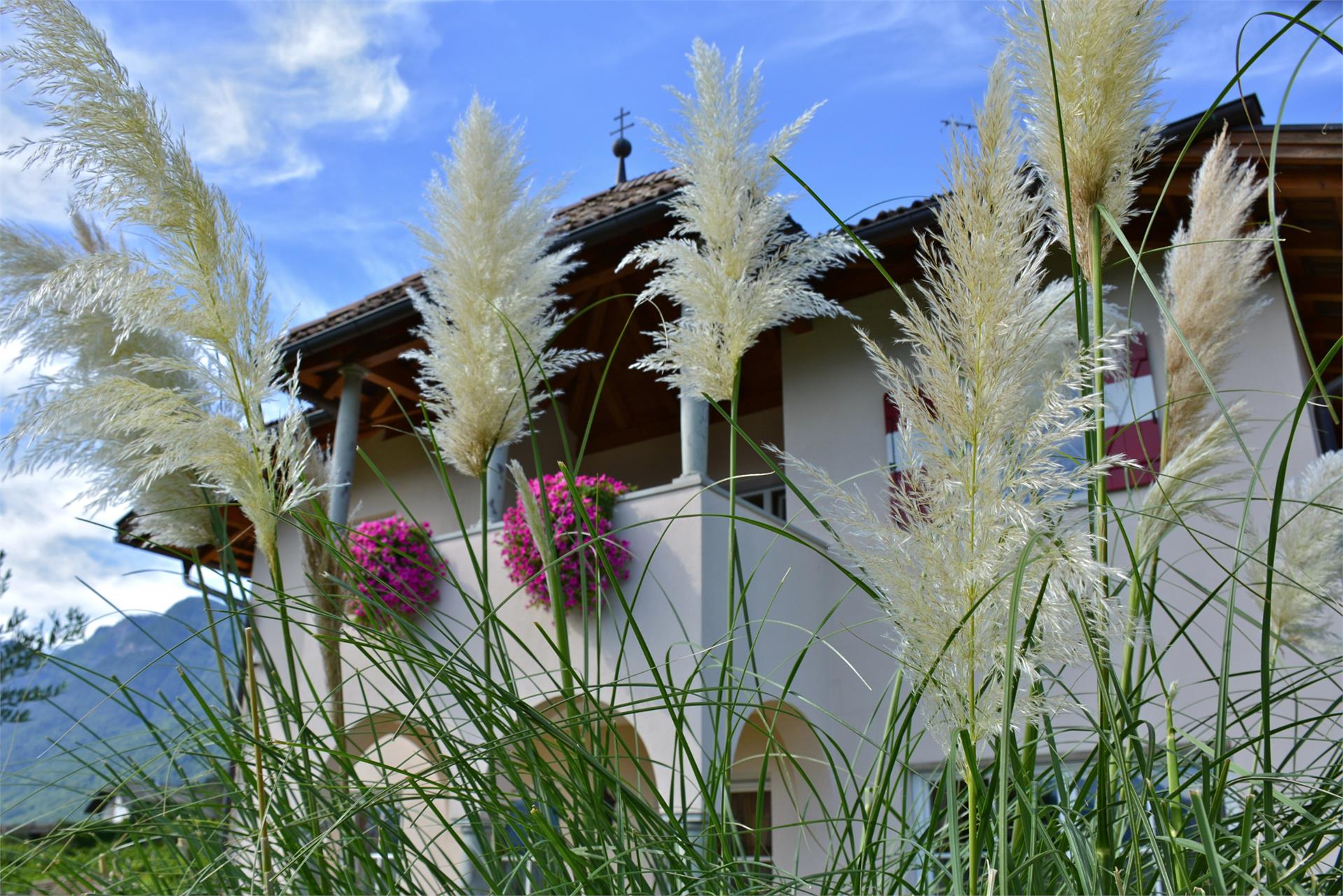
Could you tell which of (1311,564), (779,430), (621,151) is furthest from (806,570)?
(621,151)

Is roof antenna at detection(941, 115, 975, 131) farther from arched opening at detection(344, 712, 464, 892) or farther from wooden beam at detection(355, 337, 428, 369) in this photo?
wooden beam at detection(355, 337, 428, 369)

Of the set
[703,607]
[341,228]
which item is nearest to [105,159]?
[341,228]

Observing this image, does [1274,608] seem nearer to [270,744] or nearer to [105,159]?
[270,744]

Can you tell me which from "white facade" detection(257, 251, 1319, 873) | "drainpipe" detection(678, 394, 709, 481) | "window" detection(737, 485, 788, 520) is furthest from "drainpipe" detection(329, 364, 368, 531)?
"window" detection(737, 485, 788, 520)

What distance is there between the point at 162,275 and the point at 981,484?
68.3 inches

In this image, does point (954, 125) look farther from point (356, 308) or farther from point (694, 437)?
point (356, 308)

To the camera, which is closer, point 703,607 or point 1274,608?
point 1274,608

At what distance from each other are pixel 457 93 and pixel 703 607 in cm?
397

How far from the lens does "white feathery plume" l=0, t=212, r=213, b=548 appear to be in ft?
8.45

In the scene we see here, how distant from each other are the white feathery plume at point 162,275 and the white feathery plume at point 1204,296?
1929 mm

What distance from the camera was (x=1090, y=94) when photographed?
72.8 inches

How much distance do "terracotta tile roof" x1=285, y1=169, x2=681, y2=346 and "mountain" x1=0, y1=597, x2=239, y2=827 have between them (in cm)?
547

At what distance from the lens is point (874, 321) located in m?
8.10

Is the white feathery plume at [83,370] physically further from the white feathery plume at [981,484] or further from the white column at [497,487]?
the white column at [497,487]
